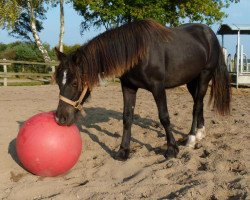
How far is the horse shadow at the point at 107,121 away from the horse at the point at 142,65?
421mm

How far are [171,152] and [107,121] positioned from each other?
2.69 metres

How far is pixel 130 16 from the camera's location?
2106cm

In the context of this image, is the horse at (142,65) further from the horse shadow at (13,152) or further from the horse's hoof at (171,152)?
the horse shadow at (13,152)

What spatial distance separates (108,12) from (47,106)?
11.8 m

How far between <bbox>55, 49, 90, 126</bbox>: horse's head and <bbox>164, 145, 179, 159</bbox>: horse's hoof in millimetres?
1248

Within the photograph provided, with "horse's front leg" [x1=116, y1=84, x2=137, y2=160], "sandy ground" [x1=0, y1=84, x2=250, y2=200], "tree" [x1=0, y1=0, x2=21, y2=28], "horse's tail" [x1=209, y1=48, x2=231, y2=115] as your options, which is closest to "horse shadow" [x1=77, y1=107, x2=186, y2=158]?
"sandy ground" [x1=0, y1=84, x2=250, y2=200]

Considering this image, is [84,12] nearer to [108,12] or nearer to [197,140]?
[108,12]

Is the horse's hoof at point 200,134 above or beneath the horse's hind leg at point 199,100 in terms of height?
beneath

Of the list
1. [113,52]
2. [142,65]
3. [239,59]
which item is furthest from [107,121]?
[239,59]

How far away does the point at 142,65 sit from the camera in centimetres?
446

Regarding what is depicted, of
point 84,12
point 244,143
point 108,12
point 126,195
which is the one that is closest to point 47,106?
point 244,143

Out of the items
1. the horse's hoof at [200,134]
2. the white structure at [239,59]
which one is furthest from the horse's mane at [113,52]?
the white structure at [239,59]

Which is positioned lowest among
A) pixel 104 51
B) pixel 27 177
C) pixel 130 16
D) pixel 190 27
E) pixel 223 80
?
pixel 27 177

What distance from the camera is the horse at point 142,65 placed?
4148mm
